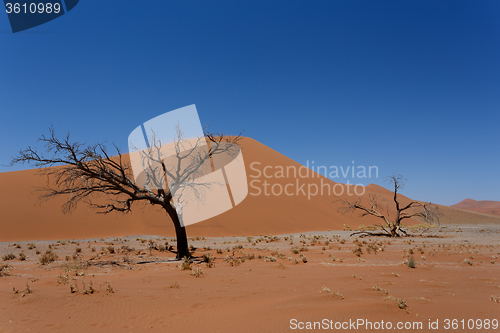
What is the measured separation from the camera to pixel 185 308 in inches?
201

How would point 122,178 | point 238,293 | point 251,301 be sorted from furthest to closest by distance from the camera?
1. point 122,178
2. point 238,293
3. point 251,301

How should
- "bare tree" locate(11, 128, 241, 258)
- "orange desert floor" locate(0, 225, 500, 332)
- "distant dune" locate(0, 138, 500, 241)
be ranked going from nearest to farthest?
"orange desert floor" locate(0, 225, 500, 332)
"bare tree" locate(11, 128, 241, 258)
"distant dune" locate(0, 138, 500, 241)

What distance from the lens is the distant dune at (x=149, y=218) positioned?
2661 centimetres

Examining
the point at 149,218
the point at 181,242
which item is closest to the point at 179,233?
the point at 181,242

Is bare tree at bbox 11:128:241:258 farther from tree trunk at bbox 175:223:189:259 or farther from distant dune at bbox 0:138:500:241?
distant dune at bbox 0:138:500:241

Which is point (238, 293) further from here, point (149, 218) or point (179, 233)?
point (149, 218)

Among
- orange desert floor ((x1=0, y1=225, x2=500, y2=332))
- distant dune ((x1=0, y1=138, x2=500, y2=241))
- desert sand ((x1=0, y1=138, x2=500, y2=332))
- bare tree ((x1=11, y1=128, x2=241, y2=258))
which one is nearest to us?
orange desert floor ((x1=0, y1=225, x2=500, y2=332))

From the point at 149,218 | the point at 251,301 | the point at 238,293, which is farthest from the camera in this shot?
the point at 149,218

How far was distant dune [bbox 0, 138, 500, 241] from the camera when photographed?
26609 millimetres

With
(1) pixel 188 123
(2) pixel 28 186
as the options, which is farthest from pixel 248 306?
(2) pixel 28 186

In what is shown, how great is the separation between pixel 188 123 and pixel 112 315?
9.83m

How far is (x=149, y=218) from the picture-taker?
3148cm

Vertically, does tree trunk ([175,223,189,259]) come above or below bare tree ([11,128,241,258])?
below

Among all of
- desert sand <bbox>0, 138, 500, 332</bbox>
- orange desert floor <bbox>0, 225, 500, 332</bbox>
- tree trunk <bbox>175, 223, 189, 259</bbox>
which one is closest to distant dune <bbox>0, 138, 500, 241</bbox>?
tree trunk <bbox>175, 223, 189, 259</bbox>
